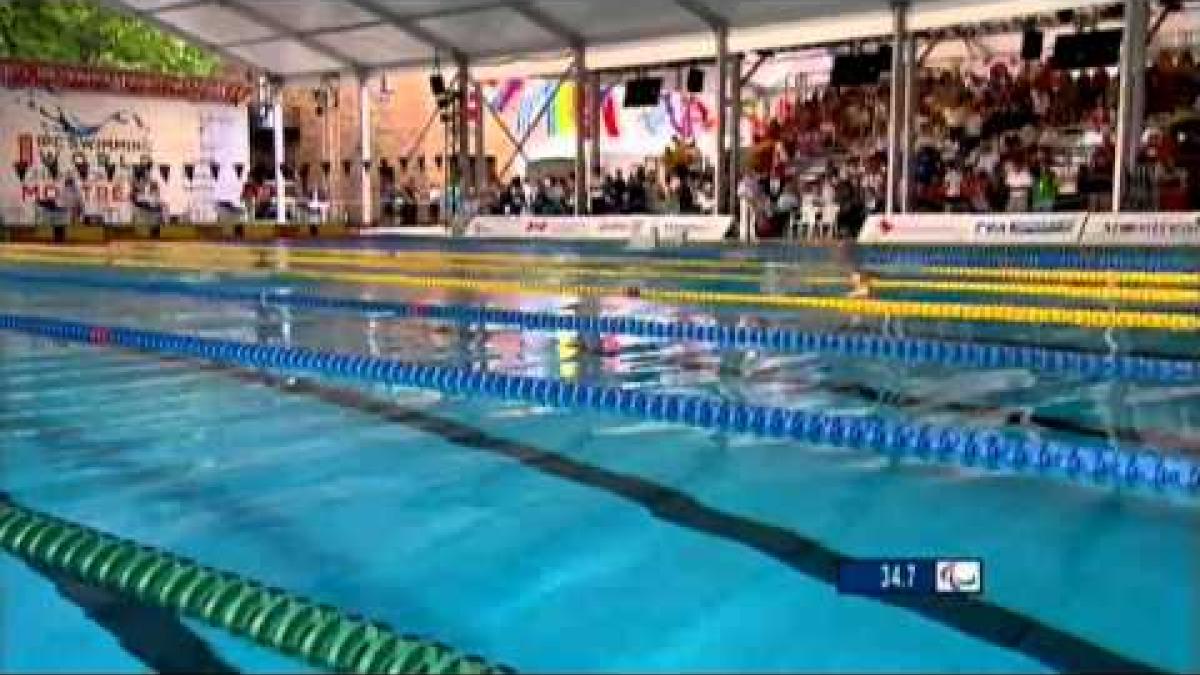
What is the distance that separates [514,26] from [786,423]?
15606 millimetres

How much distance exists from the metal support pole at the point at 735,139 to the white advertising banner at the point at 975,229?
251 cm

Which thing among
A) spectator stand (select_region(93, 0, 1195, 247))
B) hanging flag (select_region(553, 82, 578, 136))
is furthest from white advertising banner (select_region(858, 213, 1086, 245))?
hanging flag (select_region(553, 82, 578, 136))

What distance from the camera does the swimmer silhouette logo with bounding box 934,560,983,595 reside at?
2.73 meters

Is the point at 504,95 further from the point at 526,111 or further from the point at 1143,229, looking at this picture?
the point at 1143,229

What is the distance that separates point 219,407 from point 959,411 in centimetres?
298

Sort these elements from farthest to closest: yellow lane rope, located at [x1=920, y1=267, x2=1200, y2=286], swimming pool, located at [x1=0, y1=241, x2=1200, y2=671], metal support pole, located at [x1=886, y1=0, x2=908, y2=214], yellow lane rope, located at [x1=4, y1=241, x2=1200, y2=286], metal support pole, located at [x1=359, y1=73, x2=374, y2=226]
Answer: metal support pole, located at [x1=359, y1=73, x2=374, y2=226]
metal support pole, located at [x1=886, y1=0, x2=908, y2=214]
yellow lane rope, located at [x1=4, y1=241, x2=1200, y2=286]
yellow lane rope, located at [x1=920, y1=267, x2=1200, y2=286]
swimming pool, located at [x1=0, y1=241, x2=1200, y2=671]

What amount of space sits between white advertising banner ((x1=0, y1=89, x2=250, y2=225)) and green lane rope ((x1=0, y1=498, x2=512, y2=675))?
19744 mm

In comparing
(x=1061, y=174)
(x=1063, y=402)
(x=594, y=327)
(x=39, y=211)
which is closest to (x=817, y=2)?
(x=1061, y=174)

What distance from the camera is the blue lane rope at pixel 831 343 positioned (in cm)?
561

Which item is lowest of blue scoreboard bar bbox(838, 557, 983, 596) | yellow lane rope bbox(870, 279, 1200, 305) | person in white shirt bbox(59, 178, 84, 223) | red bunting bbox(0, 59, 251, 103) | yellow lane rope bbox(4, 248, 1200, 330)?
blue scoreboard bar bbox(838, 557, 983, 596)

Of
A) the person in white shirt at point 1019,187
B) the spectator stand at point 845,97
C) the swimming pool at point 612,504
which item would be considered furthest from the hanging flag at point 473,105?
the swimming pool at point 612,504

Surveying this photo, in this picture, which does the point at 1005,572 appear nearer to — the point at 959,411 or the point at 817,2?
the point at 959,411

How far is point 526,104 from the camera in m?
30.3

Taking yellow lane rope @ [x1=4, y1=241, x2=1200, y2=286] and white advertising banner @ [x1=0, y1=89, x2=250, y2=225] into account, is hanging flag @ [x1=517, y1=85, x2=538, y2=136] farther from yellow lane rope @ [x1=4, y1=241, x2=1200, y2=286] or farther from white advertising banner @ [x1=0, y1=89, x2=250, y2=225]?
yellow lane rope @ [x1=4, y1=241, x2=1200, y2=286]
